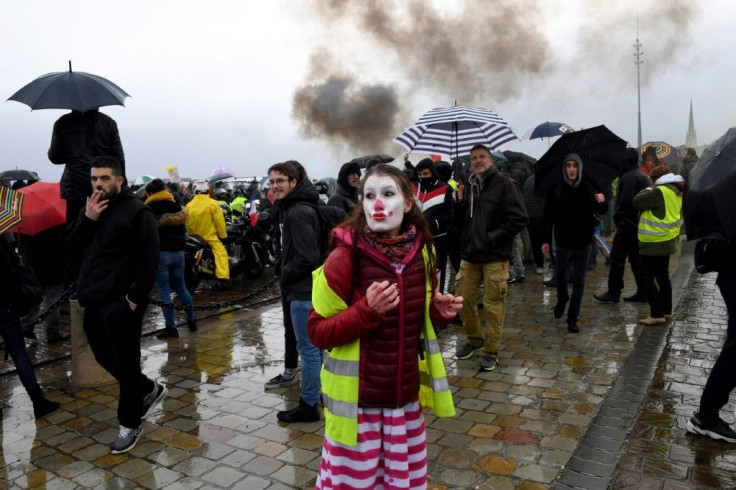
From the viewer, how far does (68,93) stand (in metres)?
5.54

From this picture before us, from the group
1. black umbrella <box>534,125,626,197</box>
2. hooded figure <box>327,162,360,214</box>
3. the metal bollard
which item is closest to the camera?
the metal bollard

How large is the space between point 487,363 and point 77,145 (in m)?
4.67

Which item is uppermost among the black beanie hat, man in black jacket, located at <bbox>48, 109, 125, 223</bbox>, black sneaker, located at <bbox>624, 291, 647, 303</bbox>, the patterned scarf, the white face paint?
man in black jacket, located at <bbox>48, 109, 125, 223</bbox>

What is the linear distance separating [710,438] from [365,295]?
118 inches

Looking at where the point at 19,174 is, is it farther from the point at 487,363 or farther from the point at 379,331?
the point at 379,331

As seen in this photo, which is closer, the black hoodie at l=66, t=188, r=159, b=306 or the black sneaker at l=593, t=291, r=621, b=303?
the black hoodie at l=66, t=188, r=159, b=306

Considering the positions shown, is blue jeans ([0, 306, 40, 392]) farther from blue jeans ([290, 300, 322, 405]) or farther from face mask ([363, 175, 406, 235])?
face mask ([363, 175, 406, 235])

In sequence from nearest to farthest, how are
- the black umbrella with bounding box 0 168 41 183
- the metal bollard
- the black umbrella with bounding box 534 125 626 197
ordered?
1. the metal bollard
2. the black umbrella with bounding box 534 125 626 197
3. the black umbrella with bounding box 0 168 41 183

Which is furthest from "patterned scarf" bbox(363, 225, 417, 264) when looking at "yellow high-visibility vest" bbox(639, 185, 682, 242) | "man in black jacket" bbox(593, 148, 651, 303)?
"man in black jacket" bbox(593, 148, 651, 303)

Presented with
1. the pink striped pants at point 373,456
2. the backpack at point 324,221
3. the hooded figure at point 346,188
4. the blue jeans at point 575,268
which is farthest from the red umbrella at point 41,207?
the blue jeans at point 575,268

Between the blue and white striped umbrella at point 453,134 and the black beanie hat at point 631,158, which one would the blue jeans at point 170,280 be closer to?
the blue and white striped umbrella at point 453,134

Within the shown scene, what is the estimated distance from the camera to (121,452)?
13.0 feet

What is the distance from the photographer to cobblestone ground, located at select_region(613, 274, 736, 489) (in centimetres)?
342

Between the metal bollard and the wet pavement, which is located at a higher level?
the metal bollard
